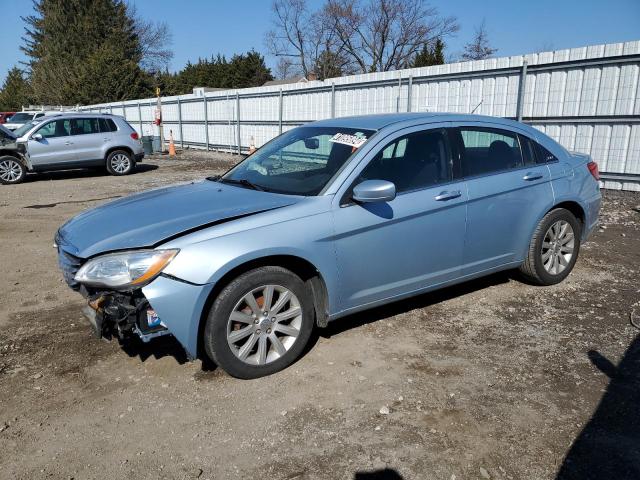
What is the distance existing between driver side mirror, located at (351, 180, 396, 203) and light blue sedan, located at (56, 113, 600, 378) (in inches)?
0.5

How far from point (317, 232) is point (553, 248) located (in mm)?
2771

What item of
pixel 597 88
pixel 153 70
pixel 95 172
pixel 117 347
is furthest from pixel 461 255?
pixel 153 70

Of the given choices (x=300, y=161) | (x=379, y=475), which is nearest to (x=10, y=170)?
(x=300, y=161)

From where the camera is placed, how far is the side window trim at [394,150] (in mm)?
3596

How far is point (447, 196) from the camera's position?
4.01 metres

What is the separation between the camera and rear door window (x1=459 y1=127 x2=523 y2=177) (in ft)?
14.0

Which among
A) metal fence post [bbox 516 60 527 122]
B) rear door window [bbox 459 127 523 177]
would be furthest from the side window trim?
metal fence post [bbox 516 60 527 122]

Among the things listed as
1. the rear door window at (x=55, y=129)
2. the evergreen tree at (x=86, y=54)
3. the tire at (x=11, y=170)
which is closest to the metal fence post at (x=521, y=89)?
the rear door window at (x=55, y=129)

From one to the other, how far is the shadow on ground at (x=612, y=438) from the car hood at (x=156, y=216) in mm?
2254

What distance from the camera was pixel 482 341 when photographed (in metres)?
3.98

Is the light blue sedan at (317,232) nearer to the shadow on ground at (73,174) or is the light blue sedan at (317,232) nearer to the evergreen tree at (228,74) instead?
the shadow on ground at (73,174)


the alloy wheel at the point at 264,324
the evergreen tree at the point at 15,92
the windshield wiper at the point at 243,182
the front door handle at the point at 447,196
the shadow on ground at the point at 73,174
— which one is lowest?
the shadow on ground at the point at 73,174

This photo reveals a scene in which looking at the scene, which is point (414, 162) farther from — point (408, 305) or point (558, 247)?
point (558, 247)

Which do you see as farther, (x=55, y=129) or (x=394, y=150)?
(x=55, y=129)
